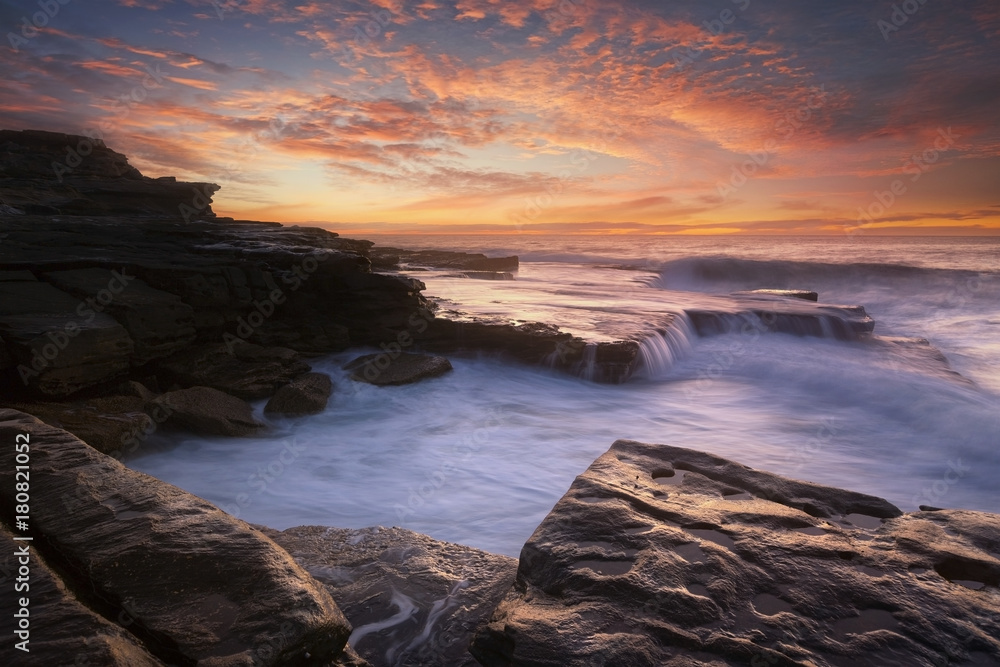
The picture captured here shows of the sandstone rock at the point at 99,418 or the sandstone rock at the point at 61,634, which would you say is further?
the sandstone rock at the point at 99,418

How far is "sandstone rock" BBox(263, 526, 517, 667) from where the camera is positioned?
275 cm

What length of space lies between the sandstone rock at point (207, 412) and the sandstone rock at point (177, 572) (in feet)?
13.6

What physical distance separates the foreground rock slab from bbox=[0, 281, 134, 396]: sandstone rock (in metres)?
6.35

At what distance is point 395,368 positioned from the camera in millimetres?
9391

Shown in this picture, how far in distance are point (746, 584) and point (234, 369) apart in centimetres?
777

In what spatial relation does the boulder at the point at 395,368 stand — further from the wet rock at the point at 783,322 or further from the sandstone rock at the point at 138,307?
the wet rock at the point at 783,322

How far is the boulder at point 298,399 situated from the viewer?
25.7 feet

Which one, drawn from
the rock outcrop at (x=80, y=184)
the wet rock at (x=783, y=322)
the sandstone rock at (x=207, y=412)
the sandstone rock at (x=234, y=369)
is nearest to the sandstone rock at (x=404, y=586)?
the sandstone rock at (x=207, y=412)

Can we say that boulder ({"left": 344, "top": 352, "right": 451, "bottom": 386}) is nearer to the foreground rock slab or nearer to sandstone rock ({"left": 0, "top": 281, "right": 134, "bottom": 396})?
sandstone rock ({"left": 0, "top": 281, "right": 134, "bottom": 396})

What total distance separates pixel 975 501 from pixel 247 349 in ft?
32.8

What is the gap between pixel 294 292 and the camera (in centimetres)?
1000

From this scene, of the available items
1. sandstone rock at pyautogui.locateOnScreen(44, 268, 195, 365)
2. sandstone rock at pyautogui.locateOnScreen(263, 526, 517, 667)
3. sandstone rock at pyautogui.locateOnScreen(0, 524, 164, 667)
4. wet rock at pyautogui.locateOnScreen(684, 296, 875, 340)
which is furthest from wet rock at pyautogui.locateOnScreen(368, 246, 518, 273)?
sandstone rock at pyautogui.locateOnScreen(0, 524, 164, 667)

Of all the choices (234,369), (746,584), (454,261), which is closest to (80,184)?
(234,369)

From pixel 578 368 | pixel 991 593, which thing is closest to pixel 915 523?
pixel 991 593
